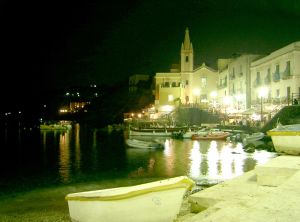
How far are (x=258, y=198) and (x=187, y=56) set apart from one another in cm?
7710

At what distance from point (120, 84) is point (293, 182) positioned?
412 ft

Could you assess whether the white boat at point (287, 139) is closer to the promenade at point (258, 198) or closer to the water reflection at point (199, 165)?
the promenade at point (258, 198)

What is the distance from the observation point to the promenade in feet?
16.0

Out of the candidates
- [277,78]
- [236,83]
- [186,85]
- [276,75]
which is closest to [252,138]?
[277,78]

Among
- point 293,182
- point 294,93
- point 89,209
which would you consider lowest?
point 89,209

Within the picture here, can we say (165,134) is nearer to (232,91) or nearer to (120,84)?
(232,91)

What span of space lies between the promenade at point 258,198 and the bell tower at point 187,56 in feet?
235

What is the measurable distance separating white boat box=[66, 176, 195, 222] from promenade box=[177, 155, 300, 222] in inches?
21.2

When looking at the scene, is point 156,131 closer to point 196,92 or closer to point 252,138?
point 196,92

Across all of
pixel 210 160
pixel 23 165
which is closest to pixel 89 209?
pixel 210 160

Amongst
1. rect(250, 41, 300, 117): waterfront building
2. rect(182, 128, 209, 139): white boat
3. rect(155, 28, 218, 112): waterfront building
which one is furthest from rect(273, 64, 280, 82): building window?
rect(155, 28, 218, 112): waterfront building

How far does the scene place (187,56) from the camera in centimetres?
8156

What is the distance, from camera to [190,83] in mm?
79688

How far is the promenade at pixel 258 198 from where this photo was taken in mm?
4867
